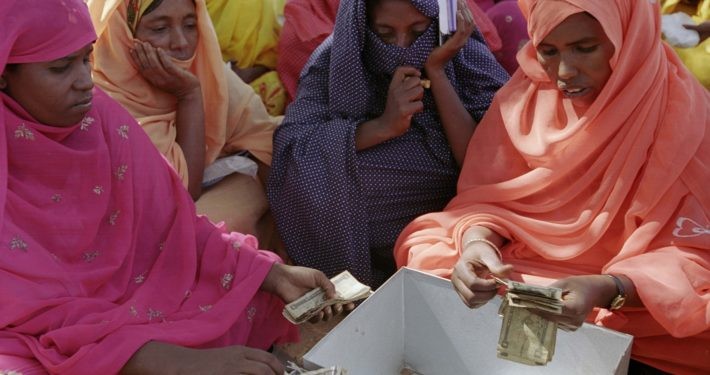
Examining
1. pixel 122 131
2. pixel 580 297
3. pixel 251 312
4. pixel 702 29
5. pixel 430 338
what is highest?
pixel 122 131

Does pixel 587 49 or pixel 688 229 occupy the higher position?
pixel 587 49

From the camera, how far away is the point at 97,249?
2.27 metres

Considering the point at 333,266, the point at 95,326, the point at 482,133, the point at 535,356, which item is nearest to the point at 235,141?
the point at 333,266

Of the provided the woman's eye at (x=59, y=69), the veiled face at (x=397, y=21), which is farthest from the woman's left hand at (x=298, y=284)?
the veiled face at (x=397, y=21)

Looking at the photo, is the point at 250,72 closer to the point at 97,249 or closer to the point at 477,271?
the point at 97,249

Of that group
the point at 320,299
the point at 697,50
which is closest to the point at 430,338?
the point at 320,299

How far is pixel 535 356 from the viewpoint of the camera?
2059 mm

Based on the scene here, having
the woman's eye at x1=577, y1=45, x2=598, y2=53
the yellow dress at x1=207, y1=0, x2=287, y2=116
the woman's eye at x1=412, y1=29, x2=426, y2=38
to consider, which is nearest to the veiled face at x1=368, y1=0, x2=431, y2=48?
the woman's eye at x1=412, y1=29, x2=426, y2=38

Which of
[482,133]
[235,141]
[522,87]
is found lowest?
[235,141]

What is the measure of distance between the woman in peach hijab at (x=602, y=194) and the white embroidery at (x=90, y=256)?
969mm

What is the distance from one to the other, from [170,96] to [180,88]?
0.31ft

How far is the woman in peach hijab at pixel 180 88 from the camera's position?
9.87ft

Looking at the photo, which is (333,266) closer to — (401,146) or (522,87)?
(401,146)

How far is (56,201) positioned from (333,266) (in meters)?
1.20
